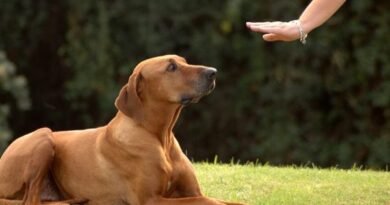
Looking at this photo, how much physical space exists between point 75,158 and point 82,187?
0.64 feet

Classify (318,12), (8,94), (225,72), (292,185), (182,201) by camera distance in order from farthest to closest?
(8,94) < (225,72) < (292,185) < (318,12) < (182,201)

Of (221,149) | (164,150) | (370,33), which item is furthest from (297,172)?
(221,149)

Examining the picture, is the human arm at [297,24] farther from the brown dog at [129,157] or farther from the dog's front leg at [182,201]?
the dog's front leg at [182,201]

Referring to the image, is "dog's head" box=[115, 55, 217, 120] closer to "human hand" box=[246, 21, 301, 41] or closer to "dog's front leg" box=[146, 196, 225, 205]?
"human hand" box=[246, 21, 301, 41]

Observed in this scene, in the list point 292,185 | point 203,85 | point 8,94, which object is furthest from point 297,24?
point 8,94

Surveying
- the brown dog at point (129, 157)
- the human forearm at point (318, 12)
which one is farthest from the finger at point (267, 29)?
the brown dog at point (129, 157)

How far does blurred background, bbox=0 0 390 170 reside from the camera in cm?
1478

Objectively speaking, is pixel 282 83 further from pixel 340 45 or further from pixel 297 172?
pixel 297 172

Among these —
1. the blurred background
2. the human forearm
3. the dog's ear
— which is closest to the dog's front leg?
the dog's ear

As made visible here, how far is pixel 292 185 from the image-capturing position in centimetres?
834

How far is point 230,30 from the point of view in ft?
51.3

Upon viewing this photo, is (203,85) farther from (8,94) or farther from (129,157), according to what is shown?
(8,94)

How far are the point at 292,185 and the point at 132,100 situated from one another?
1.90 metres

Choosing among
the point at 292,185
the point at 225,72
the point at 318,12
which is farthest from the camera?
the point at 225,72
